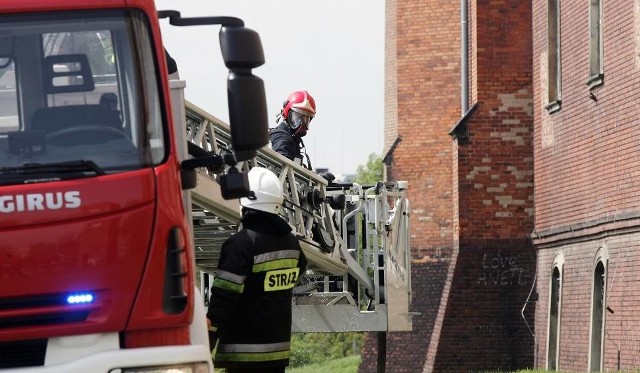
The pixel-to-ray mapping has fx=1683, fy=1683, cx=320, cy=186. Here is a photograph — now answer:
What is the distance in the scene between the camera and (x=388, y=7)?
1476 inches

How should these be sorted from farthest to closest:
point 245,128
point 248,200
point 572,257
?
point 572,257, point 248,200, point 245,128

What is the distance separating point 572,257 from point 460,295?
15.6 feet

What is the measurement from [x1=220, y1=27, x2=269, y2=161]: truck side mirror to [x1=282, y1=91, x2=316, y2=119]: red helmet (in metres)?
7.73

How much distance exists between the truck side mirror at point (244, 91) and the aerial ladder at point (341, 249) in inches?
295

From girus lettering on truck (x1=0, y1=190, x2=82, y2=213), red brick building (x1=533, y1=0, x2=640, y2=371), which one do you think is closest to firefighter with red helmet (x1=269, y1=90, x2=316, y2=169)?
red brick building (x1=533, y1=0, x2=640, y2=371)

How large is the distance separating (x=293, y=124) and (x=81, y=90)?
8095 mm

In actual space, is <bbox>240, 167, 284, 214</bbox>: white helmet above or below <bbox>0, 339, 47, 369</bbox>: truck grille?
above

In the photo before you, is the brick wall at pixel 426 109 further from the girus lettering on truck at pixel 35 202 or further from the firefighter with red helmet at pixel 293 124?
the girus lettering on truck at pixel 35 202

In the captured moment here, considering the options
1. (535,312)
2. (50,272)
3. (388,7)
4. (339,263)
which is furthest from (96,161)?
(388,7)

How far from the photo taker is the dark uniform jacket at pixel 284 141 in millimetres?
15656

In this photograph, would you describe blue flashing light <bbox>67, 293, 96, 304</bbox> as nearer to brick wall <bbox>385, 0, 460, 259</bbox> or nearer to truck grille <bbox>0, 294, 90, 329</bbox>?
truck grille <bbox>0, 294, 90, 329</bbox>

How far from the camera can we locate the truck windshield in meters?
7.09

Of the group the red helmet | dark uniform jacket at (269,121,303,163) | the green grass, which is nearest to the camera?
the red helmet

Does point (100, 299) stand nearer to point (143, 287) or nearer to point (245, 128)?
point (143, 287)
